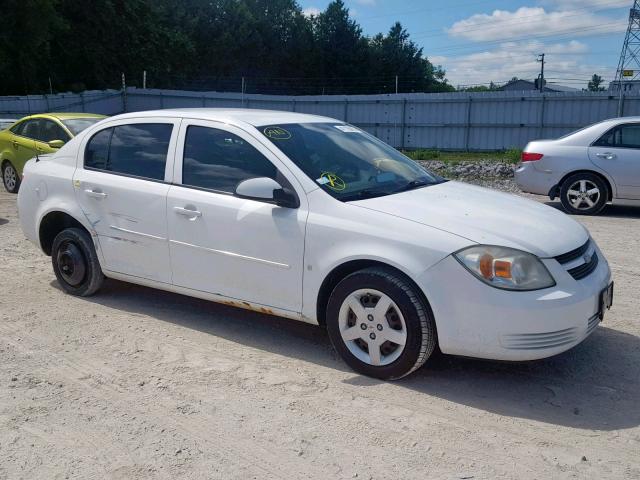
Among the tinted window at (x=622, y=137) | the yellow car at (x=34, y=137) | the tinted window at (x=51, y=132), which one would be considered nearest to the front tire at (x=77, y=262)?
the yellow car at (x=34, y=137)

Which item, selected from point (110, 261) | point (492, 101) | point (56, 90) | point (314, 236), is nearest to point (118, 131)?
point (110, 261)

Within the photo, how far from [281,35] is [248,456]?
A: 62.7 m

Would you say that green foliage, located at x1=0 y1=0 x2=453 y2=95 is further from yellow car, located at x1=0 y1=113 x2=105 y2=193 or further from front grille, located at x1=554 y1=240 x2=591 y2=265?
front grille, located at x1=554 y1=240 x2=591 y2=265

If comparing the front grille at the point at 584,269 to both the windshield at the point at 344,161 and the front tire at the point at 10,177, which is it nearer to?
the windshield at the point at 344,161

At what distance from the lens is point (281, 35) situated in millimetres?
62625

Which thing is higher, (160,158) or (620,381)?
(160,158)

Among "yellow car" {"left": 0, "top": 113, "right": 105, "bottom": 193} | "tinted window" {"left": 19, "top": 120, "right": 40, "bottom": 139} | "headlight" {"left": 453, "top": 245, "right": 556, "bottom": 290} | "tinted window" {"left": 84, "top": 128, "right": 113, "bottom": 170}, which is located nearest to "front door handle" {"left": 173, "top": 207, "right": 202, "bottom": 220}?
"tinted window" {"left": 84, "top": 128, "right": 113, "bottom": 170}

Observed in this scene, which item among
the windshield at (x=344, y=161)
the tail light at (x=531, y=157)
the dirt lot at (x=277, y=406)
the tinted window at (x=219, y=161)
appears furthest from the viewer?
the tail light at (x=531, y=157)

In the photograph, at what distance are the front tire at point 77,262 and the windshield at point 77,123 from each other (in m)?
6.00

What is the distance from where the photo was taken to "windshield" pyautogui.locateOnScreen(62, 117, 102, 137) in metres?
11.3

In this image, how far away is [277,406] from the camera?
3.82 meters

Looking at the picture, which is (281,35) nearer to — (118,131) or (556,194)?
(556,194)

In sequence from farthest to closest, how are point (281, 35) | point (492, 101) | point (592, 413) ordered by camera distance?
point (281, 35)
point (492, 101)
point (592, 413)

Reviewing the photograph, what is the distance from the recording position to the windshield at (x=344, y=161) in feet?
14.8
